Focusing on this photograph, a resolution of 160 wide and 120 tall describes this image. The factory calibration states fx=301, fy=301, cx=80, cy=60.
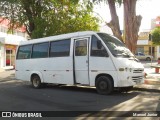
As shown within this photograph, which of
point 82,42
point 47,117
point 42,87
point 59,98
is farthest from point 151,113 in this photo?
point 42,87

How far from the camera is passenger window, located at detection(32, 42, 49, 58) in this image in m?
15.0

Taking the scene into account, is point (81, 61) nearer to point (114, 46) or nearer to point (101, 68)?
point (101, 68)

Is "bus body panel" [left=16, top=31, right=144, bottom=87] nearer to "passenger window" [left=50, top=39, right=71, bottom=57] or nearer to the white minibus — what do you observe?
the white minibus

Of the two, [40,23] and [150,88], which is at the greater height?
[40,23]

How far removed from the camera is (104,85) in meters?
12.0

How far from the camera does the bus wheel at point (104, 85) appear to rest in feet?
39.0

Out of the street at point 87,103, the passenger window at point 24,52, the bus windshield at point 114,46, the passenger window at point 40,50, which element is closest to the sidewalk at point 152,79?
the street at point 87,103

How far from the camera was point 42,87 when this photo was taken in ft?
50.9

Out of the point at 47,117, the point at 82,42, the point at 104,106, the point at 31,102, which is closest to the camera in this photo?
the point at 47,117

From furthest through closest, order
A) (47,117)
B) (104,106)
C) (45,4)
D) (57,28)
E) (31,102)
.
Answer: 1. (45,4)
2. (57,28)
3. (31,102)
4. (104,106)
5. (47,117)

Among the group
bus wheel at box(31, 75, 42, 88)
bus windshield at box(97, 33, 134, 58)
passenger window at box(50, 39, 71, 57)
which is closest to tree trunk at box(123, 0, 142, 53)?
bus windshield at box(97, 33, 134, 58)

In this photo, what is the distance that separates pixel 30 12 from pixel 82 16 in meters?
5.22

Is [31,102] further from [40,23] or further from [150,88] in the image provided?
[40,23]

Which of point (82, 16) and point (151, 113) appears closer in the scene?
point (151, 113)
